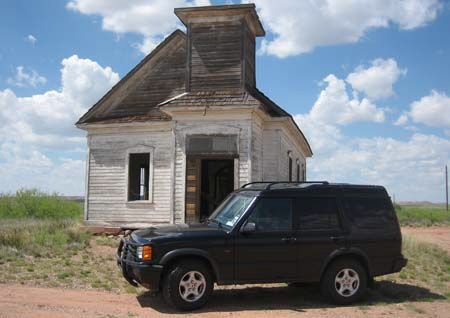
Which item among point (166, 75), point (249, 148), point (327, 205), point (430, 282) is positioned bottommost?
point (430, 282)

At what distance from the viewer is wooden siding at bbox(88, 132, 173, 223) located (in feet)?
55.2

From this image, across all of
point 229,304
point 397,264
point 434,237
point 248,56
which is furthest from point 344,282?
point 434,237

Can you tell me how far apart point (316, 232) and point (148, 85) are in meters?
11.7

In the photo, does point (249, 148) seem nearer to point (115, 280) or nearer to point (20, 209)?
point (115, 280)

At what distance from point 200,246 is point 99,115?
1195cm

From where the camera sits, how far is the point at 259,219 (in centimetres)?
788

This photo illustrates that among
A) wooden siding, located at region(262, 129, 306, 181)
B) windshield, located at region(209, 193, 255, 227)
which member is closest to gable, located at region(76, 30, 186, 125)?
wooden siding, located at region(262, 129, 306, 181)

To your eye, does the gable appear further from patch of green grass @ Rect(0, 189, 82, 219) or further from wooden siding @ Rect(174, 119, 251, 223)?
patch of green grass @ Rect(0, 189, 82, 219)

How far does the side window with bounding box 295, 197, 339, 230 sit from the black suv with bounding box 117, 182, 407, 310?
0.05 ft

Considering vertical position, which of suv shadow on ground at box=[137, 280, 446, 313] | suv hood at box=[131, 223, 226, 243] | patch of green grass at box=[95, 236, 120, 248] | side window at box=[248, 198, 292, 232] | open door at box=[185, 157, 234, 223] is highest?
open door at box=[185, 157, 234, 223]

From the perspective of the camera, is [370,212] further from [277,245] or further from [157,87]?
[157,87]

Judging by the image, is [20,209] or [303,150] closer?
[303,150]

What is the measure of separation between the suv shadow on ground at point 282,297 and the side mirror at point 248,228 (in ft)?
3.84

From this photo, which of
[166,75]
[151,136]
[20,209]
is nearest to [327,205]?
[151,136]
